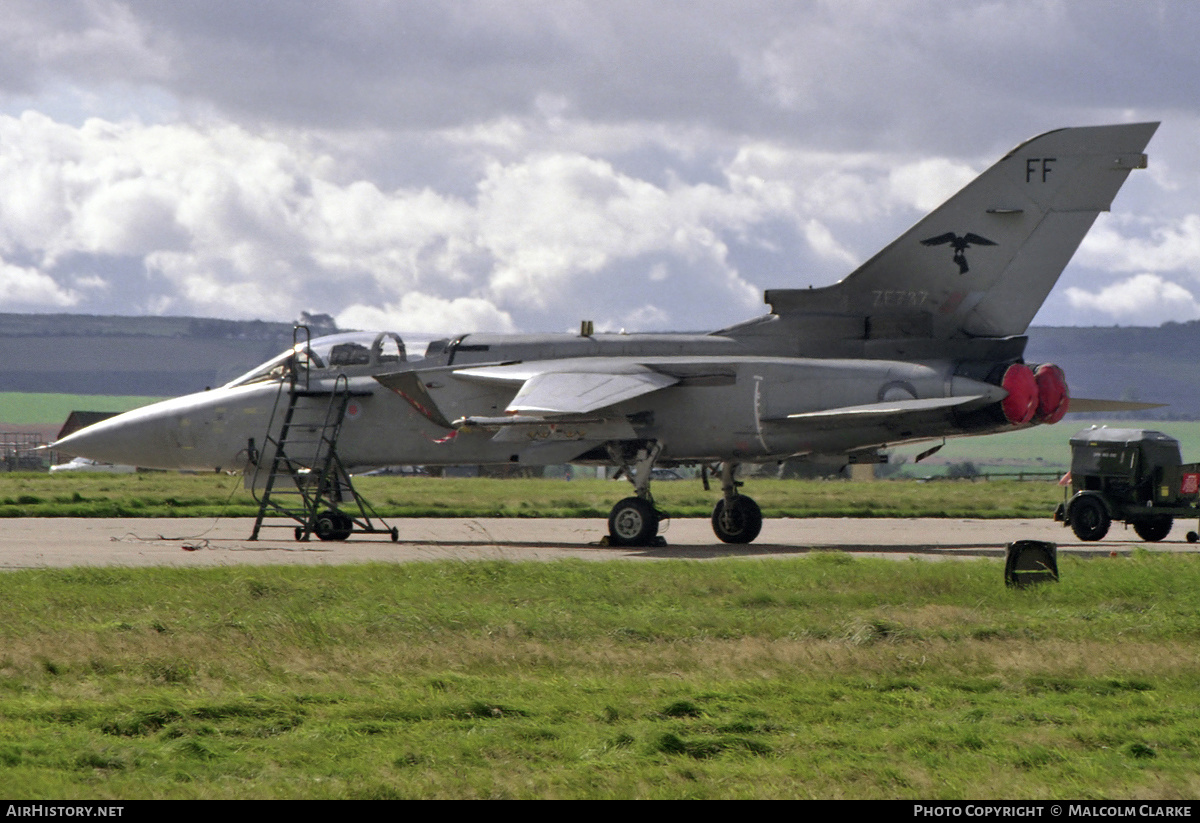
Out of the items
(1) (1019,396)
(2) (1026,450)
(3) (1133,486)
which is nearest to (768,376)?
(1) (1019,396)

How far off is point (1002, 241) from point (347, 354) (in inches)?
387

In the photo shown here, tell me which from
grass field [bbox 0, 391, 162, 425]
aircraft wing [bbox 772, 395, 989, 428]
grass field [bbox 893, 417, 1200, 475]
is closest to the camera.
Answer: aircraft wing [bbox 772, 395, 989, 428]

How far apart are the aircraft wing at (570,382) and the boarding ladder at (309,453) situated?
2.25m

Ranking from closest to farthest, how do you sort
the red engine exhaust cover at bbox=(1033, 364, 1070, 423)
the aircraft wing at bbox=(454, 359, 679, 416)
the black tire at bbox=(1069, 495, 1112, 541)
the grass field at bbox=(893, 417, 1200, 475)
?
1. the aircraft wing at bbox=(454, 359, 679, 416)
2. the red engine exhaust cover at bbox=(1033, 364, 1070, 423)
3. the black tire at bbox=(1069, 495, 1112, 541)
4. the grass field at bbox=(893, 417, 1200, 475)

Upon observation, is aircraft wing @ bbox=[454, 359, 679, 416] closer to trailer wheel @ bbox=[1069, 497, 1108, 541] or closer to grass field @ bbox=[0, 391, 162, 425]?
trailer wheel @ bbox=[1069, 497, 1108, 541]

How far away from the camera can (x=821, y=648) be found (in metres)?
9.50

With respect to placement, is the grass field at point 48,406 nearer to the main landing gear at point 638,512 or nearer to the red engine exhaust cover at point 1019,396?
the main landing gear at point 638,512

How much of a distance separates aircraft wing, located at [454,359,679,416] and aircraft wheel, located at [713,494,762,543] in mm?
2501

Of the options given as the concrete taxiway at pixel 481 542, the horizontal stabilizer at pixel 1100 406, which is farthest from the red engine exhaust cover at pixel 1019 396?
the horizontal stabilizer at pixel 1100 406

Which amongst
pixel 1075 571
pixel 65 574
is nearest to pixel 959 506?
pixel 1075 571

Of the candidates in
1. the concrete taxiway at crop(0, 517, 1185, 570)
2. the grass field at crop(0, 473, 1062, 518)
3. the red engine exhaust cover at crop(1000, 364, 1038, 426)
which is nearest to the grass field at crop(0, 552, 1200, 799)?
the concrete taxiway at crop(0, 517, 1185, 570)

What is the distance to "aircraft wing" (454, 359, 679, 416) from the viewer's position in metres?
17.9

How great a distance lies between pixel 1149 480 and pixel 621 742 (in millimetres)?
16856

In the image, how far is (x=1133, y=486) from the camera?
21.4 meters
